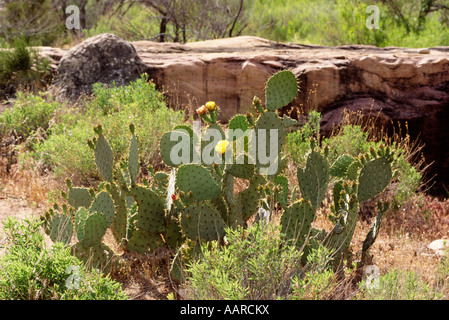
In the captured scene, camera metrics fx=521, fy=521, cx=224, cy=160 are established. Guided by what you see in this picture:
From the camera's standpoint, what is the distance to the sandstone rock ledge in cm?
736

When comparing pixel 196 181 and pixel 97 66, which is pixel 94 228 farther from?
pixel 97 66

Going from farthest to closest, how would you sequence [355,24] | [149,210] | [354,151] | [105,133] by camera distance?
1. [355,24]
2. [354,151]
3. [105,133]
4. [149,210]

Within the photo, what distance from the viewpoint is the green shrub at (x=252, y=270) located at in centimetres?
272

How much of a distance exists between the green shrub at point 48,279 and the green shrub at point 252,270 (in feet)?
1.41

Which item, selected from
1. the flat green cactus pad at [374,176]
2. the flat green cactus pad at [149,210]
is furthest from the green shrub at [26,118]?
the flat green cactus pad at [374,176]

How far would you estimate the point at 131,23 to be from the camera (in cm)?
1407

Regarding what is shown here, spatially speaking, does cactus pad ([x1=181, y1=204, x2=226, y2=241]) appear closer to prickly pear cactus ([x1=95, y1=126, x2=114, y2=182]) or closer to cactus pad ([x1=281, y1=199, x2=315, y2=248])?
cactus pad ([x1=281, y1=199, x2=315, y2=248])

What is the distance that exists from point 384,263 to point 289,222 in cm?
91

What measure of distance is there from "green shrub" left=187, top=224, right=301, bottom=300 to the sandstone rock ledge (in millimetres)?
4451

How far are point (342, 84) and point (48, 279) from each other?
5618mm

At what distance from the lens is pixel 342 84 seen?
24.4 ft

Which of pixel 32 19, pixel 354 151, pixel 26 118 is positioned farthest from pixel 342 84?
pixel 32 19

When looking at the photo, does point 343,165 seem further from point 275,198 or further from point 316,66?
point 316,66

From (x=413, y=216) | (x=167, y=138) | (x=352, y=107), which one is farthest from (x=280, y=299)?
(x=352, y=107)
